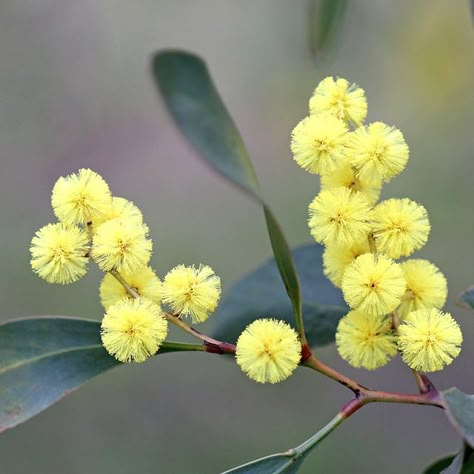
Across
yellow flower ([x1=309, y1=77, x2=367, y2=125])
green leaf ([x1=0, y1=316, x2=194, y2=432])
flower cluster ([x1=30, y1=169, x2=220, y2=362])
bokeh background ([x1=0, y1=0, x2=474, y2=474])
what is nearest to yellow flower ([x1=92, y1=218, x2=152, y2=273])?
flower cluster ([x1=30, y1=169, x2=220, y2=362])

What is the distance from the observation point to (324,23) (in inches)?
47.3

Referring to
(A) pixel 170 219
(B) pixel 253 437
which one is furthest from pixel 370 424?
(A) pixel 170 219

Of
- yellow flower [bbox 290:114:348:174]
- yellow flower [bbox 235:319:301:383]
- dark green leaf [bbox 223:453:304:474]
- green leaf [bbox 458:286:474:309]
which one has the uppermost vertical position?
yellow flower [bbox 290:114:348:174]

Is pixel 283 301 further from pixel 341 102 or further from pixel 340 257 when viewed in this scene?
pixel 341 102

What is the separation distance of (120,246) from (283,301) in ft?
1.20

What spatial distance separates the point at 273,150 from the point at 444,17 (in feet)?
3.76

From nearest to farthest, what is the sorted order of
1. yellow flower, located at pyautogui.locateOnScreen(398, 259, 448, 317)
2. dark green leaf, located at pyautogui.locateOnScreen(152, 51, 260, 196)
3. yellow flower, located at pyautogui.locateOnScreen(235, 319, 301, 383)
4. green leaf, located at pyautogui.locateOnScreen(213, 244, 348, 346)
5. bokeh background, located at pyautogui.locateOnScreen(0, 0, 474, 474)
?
1. dark green leaf, located at pyautogui.locateOnScreen(152, 51, 260, 196)
2. yellow flower, located at pyautogui.locateOnScreen(235, 319, 301, 383)
3. yellow flower, located at pyautogui.locateOnScreen(398, 259, 448, 317)
4. green leaf, located at pyautogui.locateOnScreen(213, 244, 348, 346)
5. bokeh background, located at pyautogui.locateOnScreen(0, 0, 474, 474)

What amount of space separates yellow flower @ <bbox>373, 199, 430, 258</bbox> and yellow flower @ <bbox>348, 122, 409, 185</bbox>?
0.04 m

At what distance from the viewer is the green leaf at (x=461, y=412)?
0.69 meters

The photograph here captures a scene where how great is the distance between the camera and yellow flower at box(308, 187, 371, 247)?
0.82 m

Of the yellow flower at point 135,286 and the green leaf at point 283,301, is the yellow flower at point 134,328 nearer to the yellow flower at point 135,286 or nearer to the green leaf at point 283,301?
the yellow flower at point 135,286

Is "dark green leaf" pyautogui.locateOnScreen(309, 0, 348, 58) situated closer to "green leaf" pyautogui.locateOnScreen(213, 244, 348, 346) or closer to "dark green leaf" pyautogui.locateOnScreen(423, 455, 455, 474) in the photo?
"green leaf" pyautogui.locateOnScreen(213, 244, 348, 346)

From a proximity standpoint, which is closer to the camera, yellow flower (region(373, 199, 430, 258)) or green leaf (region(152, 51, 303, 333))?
green leaf (region(152, 51, 303, 333))

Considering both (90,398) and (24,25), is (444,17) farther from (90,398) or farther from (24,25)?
(24,25)
